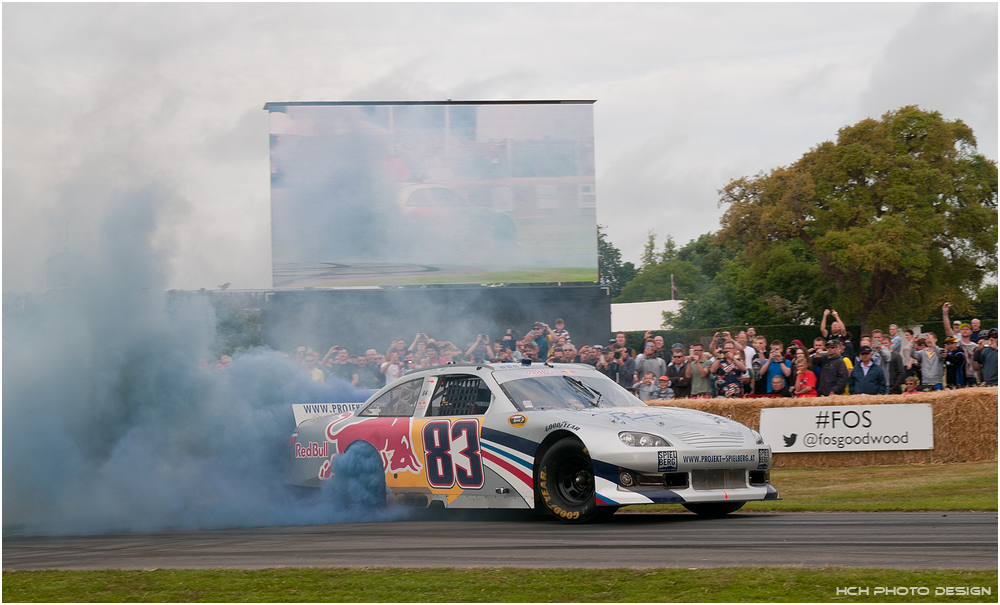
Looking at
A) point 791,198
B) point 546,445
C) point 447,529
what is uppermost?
point 791,198

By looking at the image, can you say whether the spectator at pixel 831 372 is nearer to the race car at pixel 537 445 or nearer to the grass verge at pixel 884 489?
the grass verge at pixel 884 489

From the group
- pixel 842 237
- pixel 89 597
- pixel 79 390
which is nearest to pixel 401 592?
pixel 89 597

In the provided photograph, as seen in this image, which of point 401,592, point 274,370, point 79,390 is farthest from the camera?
point 274,370

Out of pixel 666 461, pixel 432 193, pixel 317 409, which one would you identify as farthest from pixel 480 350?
pixel 432 193

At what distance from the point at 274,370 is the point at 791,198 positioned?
44.0 m

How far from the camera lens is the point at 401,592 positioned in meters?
6.19

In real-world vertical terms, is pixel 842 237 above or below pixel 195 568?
above

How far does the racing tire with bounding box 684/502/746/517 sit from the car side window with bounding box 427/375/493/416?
2144mm

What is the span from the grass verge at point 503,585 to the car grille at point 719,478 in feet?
8.77

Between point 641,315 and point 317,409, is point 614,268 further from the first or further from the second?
point 317,409

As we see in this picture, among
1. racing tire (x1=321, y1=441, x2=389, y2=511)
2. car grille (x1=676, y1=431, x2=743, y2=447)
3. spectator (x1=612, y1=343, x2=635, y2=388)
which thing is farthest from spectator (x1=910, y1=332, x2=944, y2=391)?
racing tire (x1=321, y1=441, x2=389, y2=511)

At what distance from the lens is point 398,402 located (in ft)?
35.9

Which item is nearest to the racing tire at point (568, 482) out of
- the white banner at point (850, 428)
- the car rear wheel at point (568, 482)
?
the car rear wheel at point (568, 482)

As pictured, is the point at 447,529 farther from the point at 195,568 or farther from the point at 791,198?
the point at 791,198
